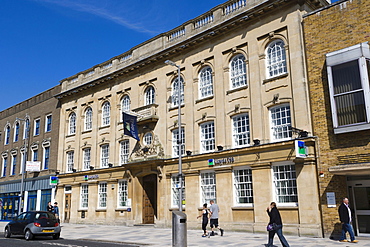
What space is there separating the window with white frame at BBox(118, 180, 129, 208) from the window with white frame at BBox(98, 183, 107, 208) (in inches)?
73.9

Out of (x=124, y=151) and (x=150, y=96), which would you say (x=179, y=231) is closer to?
(x=150, y=96)

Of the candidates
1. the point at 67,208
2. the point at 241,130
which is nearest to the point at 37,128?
the point at 67,208

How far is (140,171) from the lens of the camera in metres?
24.9

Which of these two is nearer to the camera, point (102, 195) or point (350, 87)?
point (350, 87)

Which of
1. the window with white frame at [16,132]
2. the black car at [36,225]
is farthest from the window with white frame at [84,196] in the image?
the window with white frame at [16,132]

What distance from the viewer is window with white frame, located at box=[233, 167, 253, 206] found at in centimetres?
1934

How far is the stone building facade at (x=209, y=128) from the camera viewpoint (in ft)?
59.2

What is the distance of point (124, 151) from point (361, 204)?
16.9 meters

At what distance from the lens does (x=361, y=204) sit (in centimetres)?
1563

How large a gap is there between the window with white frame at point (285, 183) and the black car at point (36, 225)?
441 inches

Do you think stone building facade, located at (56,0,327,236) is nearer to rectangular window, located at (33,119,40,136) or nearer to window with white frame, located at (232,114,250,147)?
window with white frame, located at (232,114,250,147)

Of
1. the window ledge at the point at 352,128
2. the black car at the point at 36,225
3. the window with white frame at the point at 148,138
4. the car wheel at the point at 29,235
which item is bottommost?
the car wheel at the point at 29,235

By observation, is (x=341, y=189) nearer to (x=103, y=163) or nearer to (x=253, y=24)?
(x=253, y=24)

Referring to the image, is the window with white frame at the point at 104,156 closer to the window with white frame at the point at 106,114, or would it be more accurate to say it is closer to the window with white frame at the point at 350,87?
the window with white frame at the point at 106,114
